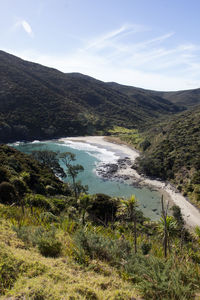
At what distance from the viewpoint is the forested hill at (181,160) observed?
1809 inches

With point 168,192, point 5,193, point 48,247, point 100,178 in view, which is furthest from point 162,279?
point 100,178

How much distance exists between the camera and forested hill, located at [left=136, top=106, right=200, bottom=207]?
1809 inches

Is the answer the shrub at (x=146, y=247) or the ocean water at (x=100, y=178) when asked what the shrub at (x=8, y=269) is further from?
the ocean water at (x=100, y=178)

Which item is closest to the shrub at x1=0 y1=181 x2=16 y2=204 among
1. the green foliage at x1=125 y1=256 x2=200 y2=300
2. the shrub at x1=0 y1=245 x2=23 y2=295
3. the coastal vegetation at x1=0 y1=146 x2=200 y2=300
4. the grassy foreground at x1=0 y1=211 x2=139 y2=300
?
the coastal vegetation at x1=0 y1=146 x2=200 y2=300

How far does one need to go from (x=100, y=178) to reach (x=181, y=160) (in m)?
23.9

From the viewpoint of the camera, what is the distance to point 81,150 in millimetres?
88062

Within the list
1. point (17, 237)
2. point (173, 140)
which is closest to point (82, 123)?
point (173, 140)

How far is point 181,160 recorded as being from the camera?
5466 centimetres

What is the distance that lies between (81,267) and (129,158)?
71802 mm

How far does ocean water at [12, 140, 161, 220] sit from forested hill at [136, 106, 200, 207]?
801 centimetres

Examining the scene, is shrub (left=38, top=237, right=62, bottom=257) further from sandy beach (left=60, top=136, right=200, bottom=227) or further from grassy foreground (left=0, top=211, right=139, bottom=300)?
sandy beach (left=60, top=136, right=200, bottom=227)

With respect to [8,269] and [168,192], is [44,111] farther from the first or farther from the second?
[8,269]

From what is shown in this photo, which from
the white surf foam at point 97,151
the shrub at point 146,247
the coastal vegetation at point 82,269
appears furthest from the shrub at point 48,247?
the white surf foam at point 97,151

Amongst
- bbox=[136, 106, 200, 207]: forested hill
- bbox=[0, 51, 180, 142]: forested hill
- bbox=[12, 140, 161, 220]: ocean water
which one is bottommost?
bbox=[12, 140, 161, 220]: ocean water
